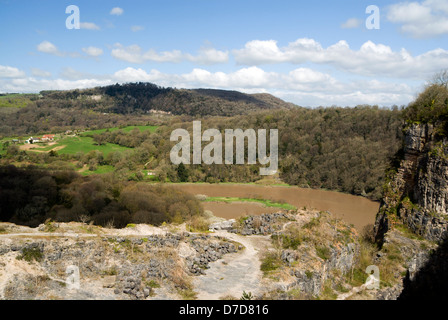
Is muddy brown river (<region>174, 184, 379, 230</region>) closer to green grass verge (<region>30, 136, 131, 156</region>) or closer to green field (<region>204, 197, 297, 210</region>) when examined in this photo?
green field (<region>204, 197, 297, 210</region>)

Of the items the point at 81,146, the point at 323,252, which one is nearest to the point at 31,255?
the point at 323,252

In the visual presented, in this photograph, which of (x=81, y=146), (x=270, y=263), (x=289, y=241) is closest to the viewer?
(x=270, y=263)

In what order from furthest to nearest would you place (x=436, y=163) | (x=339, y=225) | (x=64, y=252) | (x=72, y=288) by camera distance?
(x=339, y=225) → (x=436, y=163) → (x=64, y=252) → (x=72, y=288)

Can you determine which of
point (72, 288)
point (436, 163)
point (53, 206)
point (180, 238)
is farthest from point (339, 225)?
point (53, 206)

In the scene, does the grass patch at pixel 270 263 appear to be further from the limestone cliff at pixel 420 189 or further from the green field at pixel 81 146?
the green field at pixel 81 146

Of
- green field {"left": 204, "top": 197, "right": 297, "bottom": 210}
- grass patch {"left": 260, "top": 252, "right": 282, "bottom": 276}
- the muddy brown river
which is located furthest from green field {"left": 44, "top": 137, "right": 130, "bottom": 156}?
grass patch {"left": 260, "top": 252, "right": 282, "bottom": 276}

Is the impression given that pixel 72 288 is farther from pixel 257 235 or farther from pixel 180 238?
pixel 257 235

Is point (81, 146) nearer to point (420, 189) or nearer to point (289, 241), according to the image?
point (289, 241)
